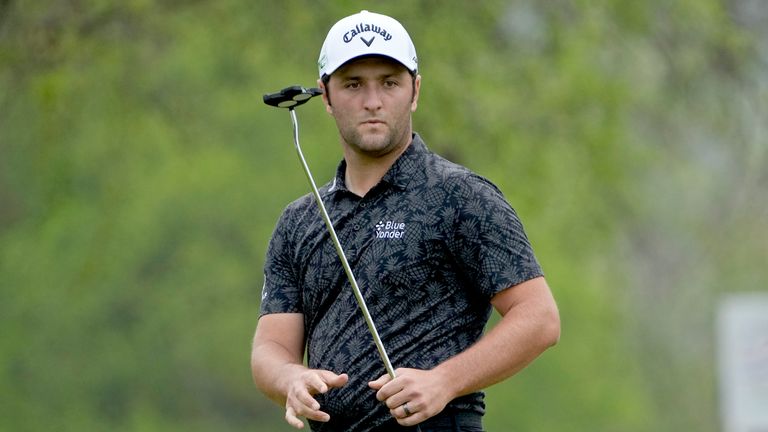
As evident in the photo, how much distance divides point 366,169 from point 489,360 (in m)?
0.74

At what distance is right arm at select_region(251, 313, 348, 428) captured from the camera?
5.20 metres

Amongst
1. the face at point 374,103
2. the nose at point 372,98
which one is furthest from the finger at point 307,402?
the nose at point 372,98

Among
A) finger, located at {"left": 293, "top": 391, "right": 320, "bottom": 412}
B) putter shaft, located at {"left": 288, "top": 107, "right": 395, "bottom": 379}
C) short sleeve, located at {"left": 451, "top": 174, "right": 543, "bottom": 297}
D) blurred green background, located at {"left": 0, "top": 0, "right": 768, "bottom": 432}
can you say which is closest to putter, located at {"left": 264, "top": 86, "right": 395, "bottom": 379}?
putter shaft, located at {"left": 288, "top": 107, "right": 395, "bottom": 379}

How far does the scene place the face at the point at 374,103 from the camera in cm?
545

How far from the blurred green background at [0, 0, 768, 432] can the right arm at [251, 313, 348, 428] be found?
828 centimetres

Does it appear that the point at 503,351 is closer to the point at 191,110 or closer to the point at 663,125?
the point at 191,110

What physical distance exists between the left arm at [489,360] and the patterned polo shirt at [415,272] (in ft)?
0.21

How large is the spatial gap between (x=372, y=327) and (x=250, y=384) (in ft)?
76.7

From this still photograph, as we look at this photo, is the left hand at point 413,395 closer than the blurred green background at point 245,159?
Yes

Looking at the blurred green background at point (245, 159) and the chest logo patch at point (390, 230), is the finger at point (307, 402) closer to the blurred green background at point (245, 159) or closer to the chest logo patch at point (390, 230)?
the chest logo patch at point (390, 230)

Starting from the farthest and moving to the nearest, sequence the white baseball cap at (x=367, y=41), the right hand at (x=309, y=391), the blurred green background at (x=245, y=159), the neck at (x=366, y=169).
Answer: the blurred green background at (x=245, y=159), the neck at (x=366, y=169), the white baseball cap at (x=367, y=41), the right hand at (x=309, y=391)

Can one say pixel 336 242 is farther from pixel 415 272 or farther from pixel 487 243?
pixel 487 243

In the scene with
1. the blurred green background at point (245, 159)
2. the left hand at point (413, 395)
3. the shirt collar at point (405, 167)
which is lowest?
the left hand at point (413, 395)

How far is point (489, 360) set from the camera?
521 cm
